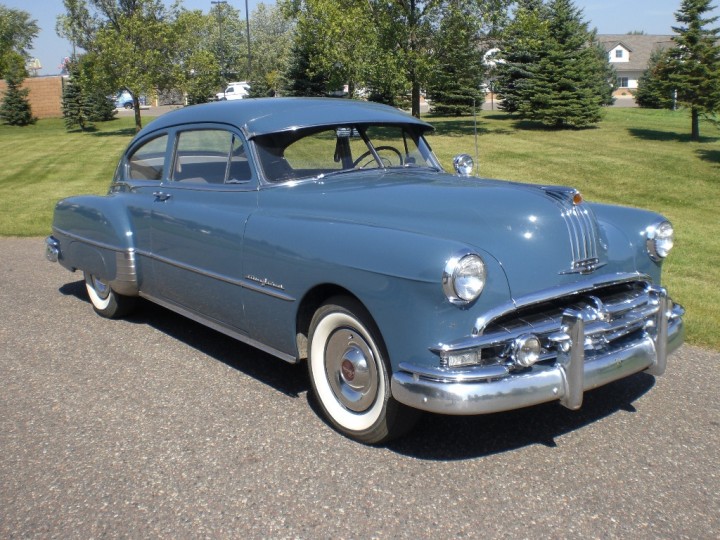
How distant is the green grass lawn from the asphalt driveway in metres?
1.86

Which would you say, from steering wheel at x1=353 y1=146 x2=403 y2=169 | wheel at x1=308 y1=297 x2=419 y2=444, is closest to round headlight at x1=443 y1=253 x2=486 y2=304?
wheel at x1=308 y1=297 x2=419 y2=444

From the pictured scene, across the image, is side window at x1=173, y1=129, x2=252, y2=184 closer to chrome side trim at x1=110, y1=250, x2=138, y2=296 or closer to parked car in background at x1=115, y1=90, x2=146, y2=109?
chrome side trim at x1=110, y1=250, x2=138, y2=296

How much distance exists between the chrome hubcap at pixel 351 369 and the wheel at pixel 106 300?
2.70m

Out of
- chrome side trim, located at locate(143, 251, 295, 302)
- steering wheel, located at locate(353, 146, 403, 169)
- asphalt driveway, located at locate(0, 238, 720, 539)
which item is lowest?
asphalt driveway, located at locate(0, 238, 720, 539)

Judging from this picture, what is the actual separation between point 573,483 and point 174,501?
1.72 metres

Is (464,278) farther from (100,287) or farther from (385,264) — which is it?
(100,287)

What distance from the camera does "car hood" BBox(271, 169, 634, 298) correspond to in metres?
3.47

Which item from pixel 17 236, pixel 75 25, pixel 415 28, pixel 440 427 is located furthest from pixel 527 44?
pixel 440 427

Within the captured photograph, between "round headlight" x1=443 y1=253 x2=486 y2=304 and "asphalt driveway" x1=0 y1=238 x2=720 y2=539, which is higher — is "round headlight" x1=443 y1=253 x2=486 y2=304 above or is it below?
above

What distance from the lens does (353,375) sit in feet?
12.1

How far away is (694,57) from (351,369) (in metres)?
18.2

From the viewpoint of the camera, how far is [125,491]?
3277 mm

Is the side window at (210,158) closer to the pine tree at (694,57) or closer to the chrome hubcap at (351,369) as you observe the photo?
the chrome hubcap at (351,369)

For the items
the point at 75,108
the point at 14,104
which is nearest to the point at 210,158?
the point at 75,108
